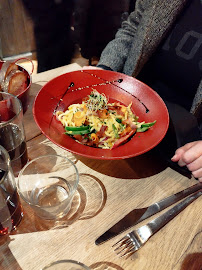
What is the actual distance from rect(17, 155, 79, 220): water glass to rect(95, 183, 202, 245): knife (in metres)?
0.14

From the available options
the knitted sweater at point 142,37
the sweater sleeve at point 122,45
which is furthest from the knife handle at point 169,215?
the sweater sleeve at point 122,45

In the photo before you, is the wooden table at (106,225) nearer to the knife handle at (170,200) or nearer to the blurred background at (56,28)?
the knife handle at (170,200)

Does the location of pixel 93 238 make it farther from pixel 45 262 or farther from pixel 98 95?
pixel 98 95

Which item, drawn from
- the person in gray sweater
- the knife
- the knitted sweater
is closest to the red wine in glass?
the knife

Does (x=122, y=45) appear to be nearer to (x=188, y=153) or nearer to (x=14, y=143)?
(x=188, y=153)

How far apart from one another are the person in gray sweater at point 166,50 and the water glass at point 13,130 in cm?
75

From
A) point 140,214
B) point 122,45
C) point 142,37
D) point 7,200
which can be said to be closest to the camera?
point 7,200

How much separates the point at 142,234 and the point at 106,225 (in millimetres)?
104

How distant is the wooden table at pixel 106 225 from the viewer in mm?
692

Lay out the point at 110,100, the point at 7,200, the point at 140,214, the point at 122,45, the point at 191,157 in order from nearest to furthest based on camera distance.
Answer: the point at 7,200, the point at 140,214, the point at 191,157, the point at 110,100, the point at 122,45

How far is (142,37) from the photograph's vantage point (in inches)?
55.4

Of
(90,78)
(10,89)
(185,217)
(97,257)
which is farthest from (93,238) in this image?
(90,78)

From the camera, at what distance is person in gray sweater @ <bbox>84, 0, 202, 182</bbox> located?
1344 mm

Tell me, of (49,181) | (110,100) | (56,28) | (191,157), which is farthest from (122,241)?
(56,28)
